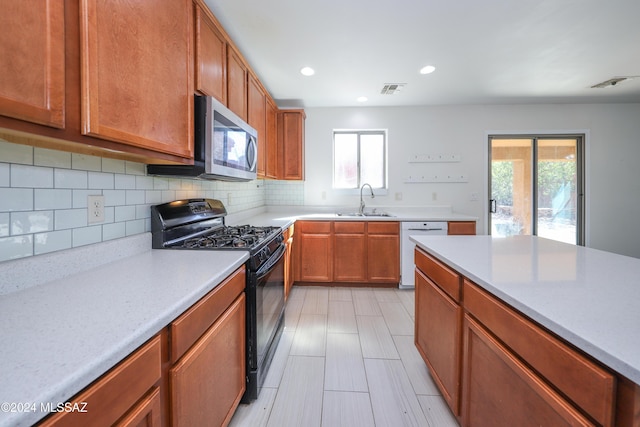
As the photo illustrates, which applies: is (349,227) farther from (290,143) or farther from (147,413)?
(147,413)

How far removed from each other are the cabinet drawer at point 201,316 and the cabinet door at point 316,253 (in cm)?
196

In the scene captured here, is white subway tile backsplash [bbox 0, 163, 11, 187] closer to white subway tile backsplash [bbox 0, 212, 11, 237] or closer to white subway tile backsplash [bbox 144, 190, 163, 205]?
white subway tile backsplash [bbox 0, 212, 11, 237]

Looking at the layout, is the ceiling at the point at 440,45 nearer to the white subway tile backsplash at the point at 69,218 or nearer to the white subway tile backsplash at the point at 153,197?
the white subway tile backsplash at the point at 153,197

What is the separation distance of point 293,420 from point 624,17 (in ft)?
11.4

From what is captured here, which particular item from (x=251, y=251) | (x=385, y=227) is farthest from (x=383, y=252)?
(x=251, y=251)

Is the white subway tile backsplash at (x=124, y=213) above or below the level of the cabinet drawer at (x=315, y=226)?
above

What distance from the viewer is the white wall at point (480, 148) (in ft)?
12.3

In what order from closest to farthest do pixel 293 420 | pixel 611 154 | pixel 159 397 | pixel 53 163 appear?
pixel 159 397
pixel 53 163
pixel 293 420
pixel 611 154

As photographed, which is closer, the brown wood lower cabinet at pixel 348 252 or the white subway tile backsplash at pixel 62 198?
the white subway tile backsplash at pixel 62 198

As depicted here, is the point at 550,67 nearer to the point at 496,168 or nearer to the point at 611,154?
the point at 496,168

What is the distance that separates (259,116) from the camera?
107 inches

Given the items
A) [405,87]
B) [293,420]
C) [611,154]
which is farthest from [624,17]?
[293,420]

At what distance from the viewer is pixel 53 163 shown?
3.34 feet

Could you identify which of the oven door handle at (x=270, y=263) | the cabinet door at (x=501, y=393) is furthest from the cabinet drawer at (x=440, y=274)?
the oven door handle at (x=270, y=263)
